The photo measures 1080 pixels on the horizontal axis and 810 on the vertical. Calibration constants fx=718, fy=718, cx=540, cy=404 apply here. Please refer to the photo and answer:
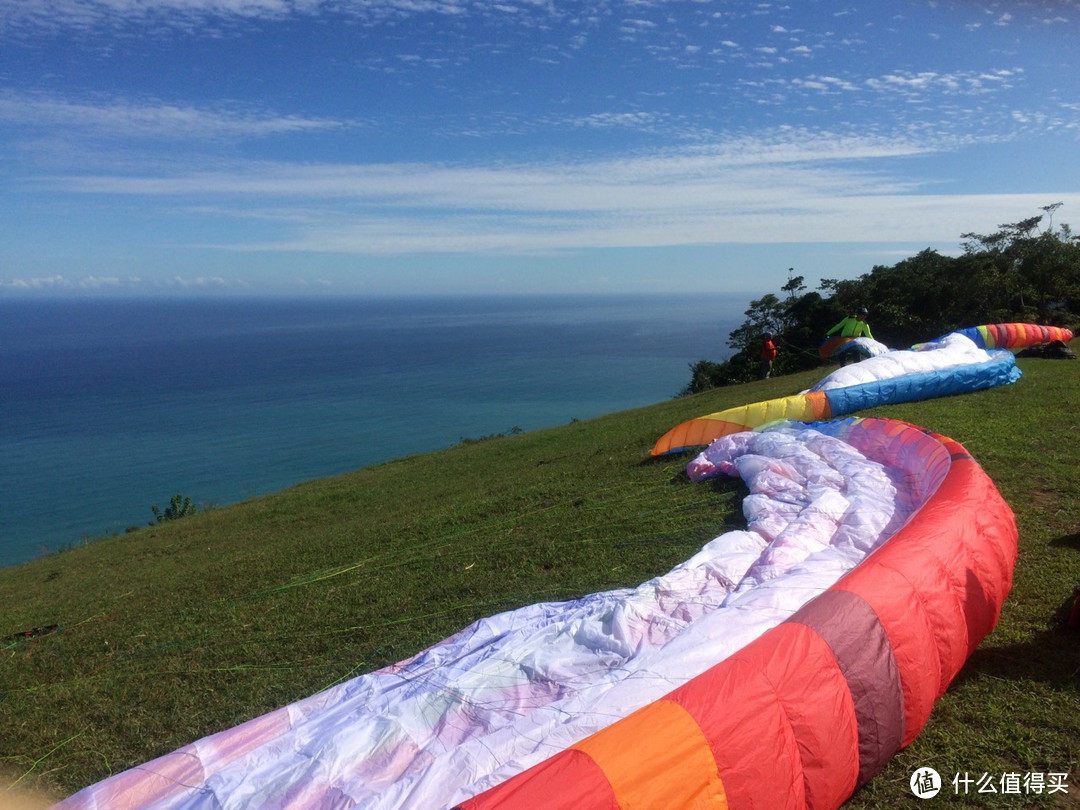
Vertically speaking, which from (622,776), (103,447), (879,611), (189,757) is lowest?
(103,447)

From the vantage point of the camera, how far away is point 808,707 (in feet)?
12.9

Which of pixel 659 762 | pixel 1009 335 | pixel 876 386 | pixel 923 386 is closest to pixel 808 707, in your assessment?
pixel 659 762

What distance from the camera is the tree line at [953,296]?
88.0ft

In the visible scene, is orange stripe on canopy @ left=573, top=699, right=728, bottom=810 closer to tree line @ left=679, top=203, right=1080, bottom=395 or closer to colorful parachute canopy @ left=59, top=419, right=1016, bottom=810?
colorful parachute canopy @ left=59, top=419, right=1016, bottom=810

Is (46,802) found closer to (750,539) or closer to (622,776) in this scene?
(622,776)

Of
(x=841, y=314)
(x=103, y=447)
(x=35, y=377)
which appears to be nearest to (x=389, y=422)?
(x=103, y=447)

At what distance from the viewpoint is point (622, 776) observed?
3400mm

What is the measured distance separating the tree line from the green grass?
12959mm

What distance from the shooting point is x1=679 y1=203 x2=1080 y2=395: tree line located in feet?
88.0

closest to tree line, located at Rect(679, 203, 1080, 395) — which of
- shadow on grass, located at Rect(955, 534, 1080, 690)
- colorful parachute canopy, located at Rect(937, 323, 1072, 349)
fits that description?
colorful parachute canopy, located at Rect(937, 323, 1072, 349)

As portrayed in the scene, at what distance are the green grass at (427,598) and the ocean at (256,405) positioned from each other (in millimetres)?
18992

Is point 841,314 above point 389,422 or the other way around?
above

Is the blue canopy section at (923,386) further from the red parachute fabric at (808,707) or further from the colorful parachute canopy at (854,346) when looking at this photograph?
the red parachute fabric at (808,707)

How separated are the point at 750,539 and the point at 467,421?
52.1m
